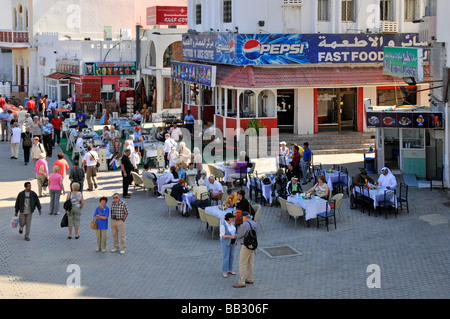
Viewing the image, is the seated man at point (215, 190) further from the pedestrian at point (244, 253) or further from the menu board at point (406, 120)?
the menu board at point (406, 120)

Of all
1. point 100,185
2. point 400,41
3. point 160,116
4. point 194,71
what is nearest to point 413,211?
point 100,185

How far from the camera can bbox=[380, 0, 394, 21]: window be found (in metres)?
32.4

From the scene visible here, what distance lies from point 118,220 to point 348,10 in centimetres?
1858

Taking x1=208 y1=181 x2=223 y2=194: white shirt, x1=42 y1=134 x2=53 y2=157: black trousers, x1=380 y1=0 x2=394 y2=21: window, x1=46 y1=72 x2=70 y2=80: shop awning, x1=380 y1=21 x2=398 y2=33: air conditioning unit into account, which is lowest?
x1=208 y1=181 x2=223 y2=194: white shirt

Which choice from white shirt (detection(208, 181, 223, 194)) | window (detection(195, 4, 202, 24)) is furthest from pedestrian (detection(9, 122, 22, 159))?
window (detection(195, 4, 202, 24))

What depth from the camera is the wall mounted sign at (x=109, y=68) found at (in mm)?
43312

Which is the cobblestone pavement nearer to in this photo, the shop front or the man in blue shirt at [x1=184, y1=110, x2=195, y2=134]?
the shop front

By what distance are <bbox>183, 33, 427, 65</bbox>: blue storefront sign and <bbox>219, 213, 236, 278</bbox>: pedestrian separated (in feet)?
53.8

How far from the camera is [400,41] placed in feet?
105

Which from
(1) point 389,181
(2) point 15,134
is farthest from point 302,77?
(2) point 15,134

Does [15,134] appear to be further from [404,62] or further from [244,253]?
[244,253]

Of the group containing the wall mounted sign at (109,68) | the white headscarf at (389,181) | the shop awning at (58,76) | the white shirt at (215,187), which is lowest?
the white shirt at (215,187)

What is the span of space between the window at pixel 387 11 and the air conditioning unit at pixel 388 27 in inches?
21.8

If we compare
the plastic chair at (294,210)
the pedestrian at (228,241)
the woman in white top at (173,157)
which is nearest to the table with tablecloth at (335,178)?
the plastic chair at (294,210)
